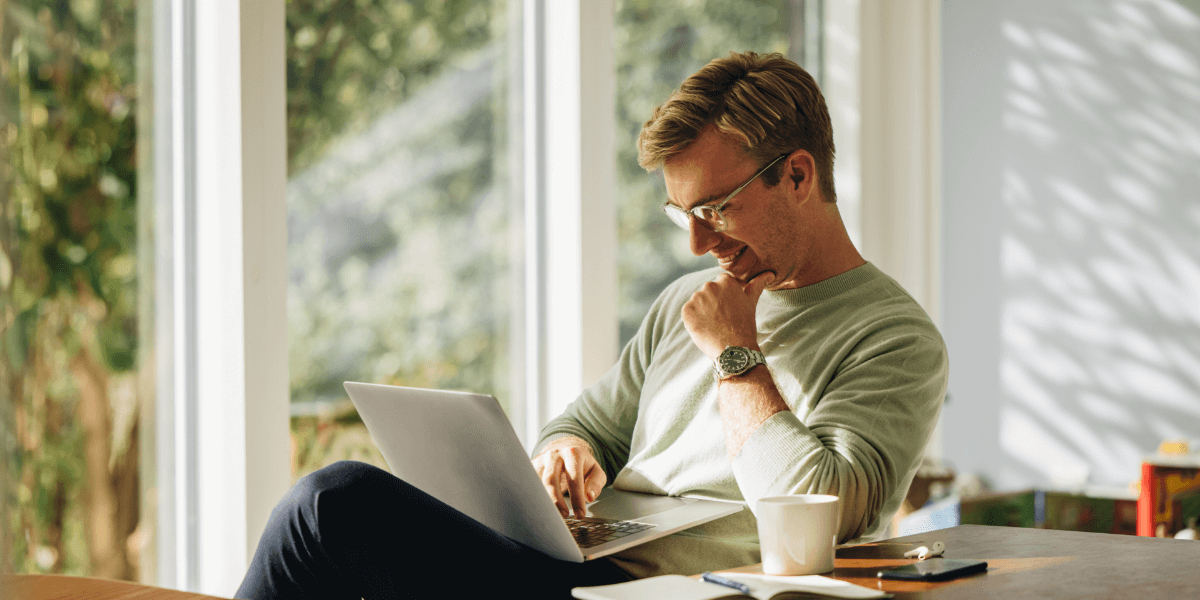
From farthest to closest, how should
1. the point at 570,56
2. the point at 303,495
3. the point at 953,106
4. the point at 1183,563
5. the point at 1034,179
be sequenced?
the point at 953,106 < the point at 1034,179 < the point at 570,56 < the point at 303,495 < the point at 1183,563

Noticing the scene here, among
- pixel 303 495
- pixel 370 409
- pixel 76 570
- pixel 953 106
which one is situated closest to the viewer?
pixel 303 495

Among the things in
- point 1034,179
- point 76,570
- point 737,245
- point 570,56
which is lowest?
point 76,570

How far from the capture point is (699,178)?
55.0 inches

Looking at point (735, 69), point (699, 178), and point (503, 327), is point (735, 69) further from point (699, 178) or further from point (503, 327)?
point (503, 327)

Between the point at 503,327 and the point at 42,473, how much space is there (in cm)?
101

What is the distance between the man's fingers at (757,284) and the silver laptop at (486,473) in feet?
1.02

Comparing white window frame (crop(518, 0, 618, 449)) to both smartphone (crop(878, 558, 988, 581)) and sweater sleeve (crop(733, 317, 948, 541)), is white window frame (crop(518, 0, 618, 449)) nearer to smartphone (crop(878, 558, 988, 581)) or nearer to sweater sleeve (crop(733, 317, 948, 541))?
sweater sleeve (crop(733, 317, 948, 541))

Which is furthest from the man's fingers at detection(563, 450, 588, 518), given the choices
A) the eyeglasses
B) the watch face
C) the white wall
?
the white wall

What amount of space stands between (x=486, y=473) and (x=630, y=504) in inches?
12.3

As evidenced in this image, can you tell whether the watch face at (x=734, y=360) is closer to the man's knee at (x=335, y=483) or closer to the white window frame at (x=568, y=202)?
the man's knee at (x=335, y=483)

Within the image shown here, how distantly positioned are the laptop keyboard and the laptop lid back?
41 millimetres

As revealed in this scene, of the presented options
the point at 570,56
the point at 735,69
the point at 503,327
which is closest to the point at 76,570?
the point at 503,327

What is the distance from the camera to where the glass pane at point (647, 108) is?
2.43 metres

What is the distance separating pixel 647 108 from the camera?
2477 mm
